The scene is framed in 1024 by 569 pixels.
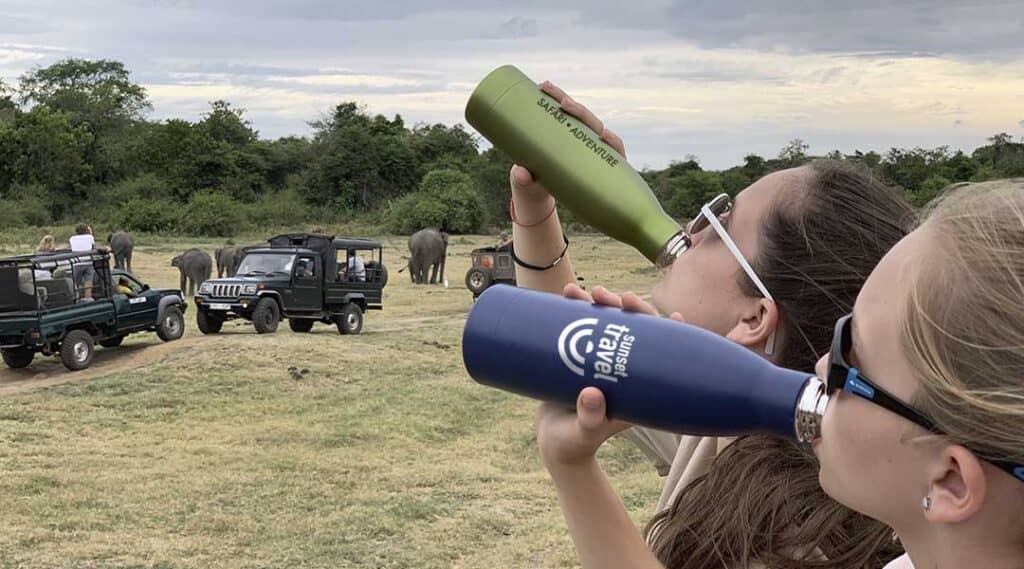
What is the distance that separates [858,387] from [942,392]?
0.10 meters

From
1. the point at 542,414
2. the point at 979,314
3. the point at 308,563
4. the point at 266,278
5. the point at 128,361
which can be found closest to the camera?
the point at 979,314

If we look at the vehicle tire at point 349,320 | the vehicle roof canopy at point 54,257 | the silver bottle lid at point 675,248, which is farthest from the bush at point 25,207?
the silver bottle lid at point 675,248

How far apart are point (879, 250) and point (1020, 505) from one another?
0.83m

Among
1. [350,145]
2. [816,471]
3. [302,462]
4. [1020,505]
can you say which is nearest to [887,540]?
[816,471]

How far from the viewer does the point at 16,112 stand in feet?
172

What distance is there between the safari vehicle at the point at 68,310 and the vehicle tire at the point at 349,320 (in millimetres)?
2955

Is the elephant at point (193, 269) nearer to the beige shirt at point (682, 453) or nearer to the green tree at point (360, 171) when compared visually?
the beige shirt at point (682, 453)

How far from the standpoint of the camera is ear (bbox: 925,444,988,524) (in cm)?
115

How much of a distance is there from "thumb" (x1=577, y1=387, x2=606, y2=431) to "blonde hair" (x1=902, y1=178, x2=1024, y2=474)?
362 millimetres

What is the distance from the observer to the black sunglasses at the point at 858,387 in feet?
3.82

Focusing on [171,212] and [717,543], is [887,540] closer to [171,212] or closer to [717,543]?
[717,543]

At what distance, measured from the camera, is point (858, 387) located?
4.02 feet

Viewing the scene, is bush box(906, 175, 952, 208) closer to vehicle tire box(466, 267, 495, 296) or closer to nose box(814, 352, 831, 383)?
nose box(814, 352, 831, 383)

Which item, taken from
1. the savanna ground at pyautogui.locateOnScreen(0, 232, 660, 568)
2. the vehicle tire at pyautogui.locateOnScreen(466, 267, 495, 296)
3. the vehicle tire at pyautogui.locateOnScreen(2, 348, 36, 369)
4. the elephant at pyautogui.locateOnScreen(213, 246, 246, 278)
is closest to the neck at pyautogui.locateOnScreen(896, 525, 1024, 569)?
the savanna ground at pyautogui.locateOnScreen(0, 232, 660, 568)
